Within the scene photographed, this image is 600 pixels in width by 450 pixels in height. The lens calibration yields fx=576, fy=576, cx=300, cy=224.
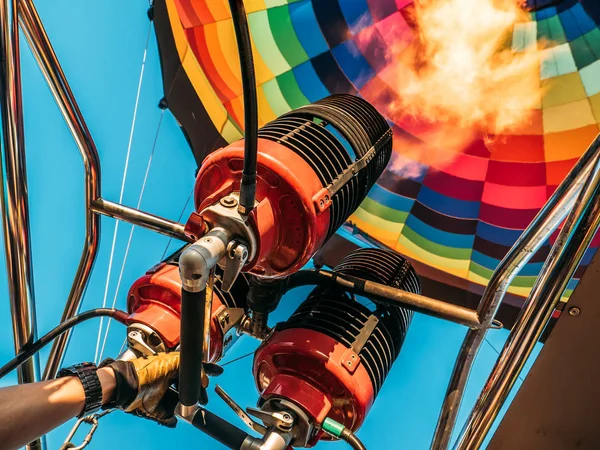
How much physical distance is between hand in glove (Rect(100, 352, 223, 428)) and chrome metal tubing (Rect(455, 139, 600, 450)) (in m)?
0.38

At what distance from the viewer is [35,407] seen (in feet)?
2.22

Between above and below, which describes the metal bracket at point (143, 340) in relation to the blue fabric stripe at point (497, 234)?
below

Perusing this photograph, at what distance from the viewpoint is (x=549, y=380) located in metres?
0.81

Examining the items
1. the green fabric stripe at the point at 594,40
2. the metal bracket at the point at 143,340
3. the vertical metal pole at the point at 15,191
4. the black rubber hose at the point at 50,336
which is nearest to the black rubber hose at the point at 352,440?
the metal bracket at the point at 143,340

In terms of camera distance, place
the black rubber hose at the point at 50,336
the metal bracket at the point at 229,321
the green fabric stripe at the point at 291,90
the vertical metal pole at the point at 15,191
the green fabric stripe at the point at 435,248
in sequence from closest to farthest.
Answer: the vertical metal pole at the point at 15,191
the black rubber hose at the point at 50,336
the metal bracket at the point at 229,321
the green fabric stripe at the point at 291,90
the green fabric stripe at the point at 435,248

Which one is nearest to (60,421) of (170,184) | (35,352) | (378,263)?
(35,352)

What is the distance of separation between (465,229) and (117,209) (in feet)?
4.34

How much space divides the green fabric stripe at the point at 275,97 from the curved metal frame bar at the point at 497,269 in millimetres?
885

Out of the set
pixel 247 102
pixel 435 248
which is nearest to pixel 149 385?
pixel 247 102

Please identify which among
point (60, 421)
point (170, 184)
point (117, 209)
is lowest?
point (60, 421)

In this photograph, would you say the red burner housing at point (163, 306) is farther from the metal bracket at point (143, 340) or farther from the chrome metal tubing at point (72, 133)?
the chrome metal tubing at point (72, 133)

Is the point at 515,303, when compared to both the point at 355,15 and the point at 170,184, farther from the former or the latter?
the point at 170,184

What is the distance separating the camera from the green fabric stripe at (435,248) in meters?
2.12

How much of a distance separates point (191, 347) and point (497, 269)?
0.51 meters
